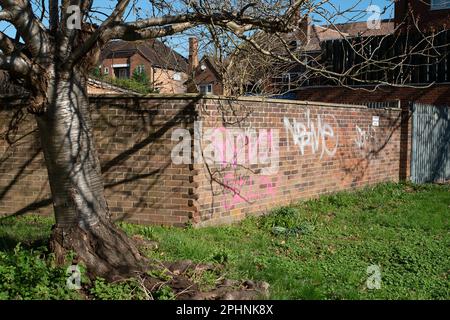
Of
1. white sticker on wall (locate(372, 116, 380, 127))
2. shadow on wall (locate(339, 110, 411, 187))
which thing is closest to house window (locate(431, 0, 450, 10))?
shadow on wall (locate(339, 110, 411, 187))

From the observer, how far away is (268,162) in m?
9.41

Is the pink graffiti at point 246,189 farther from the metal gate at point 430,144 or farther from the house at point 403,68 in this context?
the house at point 403,68

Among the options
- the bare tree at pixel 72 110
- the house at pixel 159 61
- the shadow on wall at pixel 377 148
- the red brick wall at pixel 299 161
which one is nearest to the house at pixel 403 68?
the shadow on wall at pixel 377 148

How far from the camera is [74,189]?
5.30m

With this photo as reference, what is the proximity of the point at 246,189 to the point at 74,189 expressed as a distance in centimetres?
410

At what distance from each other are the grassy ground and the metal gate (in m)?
4.44

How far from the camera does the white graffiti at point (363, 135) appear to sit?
12.5 m

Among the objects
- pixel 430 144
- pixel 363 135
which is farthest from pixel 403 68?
pixel 363 135

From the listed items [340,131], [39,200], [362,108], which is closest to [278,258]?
[39,200]

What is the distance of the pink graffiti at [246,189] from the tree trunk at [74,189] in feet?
10.7

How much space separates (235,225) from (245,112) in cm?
185

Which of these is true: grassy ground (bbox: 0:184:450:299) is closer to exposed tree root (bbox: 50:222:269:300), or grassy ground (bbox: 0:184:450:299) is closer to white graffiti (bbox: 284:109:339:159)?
exposed tree root (bbox: 50:222:269:300)

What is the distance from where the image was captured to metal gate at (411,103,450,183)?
14.8 m

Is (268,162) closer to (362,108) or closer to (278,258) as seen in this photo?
(278,258)
